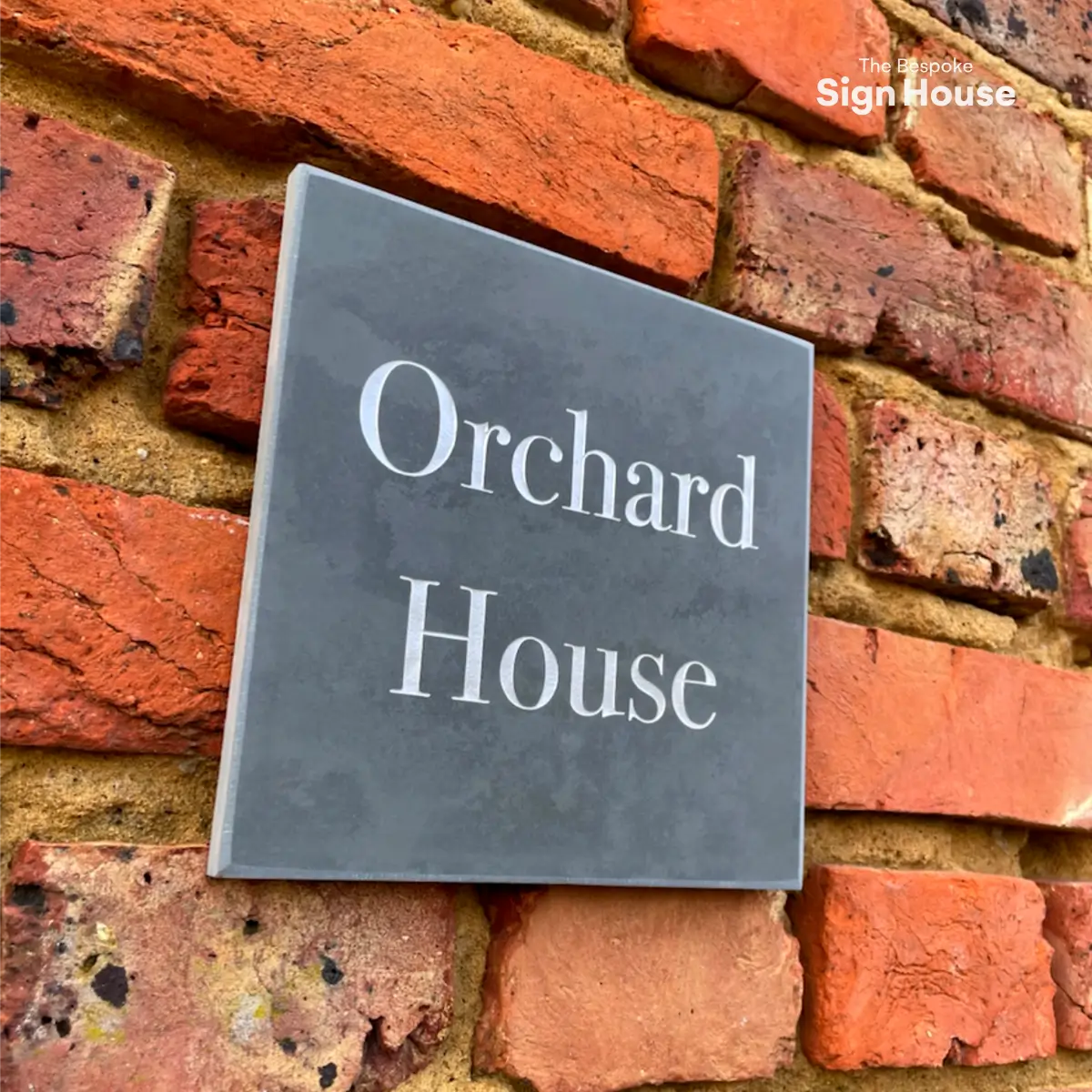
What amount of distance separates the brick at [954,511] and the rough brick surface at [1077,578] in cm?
2

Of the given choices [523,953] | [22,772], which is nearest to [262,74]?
[22,772]

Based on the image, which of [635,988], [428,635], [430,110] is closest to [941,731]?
[635,988]

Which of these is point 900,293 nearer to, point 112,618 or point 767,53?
point 767,53

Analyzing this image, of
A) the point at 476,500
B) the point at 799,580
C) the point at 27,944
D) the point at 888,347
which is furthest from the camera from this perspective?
the point at 888,347

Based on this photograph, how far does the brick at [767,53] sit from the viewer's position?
2.28ft

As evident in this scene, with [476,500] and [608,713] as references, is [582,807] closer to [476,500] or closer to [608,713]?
[608,713]

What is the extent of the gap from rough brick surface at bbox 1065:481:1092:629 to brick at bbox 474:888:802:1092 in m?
0.35

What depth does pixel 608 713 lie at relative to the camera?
1.87 ft

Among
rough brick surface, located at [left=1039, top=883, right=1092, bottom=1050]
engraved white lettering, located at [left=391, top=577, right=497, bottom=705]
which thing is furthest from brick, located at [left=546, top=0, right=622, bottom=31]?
rough brick surface, located at [left=1039, top=883, right=1092, bottom=1050]

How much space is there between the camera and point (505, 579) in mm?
547

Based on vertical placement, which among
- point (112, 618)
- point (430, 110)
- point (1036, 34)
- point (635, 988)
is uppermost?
point (1036, 34)

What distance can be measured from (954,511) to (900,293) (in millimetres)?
156

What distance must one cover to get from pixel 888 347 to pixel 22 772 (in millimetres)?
593

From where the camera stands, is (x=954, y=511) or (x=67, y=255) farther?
(x=954, y=511)
